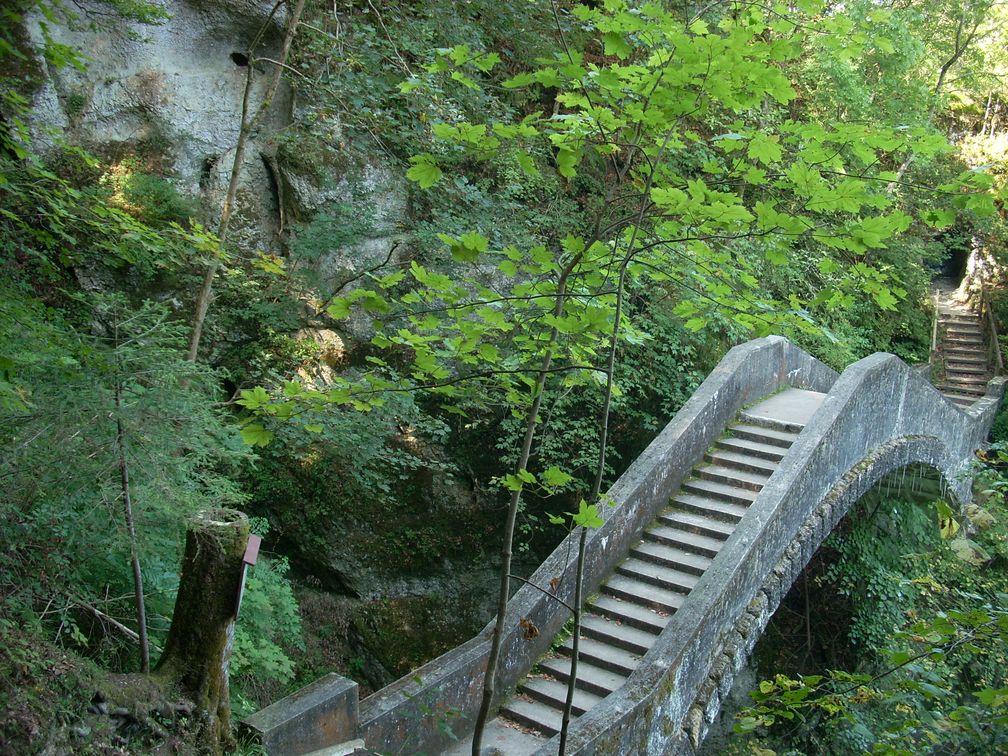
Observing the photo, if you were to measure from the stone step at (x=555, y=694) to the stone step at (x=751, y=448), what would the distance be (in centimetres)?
326

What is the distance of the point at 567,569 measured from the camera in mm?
6203

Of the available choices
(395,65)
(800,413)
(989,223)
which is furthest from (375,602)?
(989,223)

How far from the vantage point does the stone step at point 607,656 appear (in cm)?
584

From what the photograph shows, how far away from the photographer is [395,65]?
7684mm

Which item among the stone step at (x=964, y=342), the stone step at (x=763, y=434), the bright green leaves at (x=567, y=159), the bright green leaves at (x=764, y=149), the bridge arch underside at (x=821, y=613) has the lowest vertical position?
the bridge arch underside at (x=821, y=613)

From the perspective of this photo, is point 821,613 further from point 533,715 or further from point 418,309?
point 418,309

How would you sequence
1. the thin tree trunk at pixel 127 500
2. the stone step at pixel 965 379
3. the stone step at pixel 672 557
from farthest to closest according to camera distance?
1. the stone step at pixel 965 379
2. the stone step at pixel 672 557
3. the thin tree trunk at pixel 127 500

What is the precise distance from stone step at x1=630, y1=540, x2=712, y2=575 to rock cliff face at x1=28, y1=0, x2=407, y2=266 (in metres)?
4.30

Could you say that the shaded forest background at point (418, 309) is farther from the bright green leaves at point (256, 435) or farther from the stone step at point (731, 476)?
the stone step at point (731, 476)

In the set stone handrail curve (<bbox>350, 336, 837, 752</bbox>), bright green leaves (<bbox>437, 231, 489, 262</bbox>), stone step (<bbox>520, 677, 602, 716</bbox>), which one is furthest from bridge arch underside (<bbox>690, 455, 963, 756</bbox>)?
bright green leaves (<bbox>437, 231, 489, 262</bbox>)

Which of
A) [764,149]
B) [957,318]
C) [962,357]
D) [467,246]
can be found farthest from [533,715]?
[957,318]

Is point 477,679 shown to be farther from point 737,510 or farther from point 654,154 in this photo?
point 654,154

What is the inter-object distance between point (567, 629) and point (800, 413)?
399 cm

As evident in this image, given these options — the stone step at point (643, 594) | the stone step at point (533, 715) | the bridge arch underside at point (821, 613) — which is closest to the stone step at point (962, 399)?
the bridge arch underside at point (821, 613)
